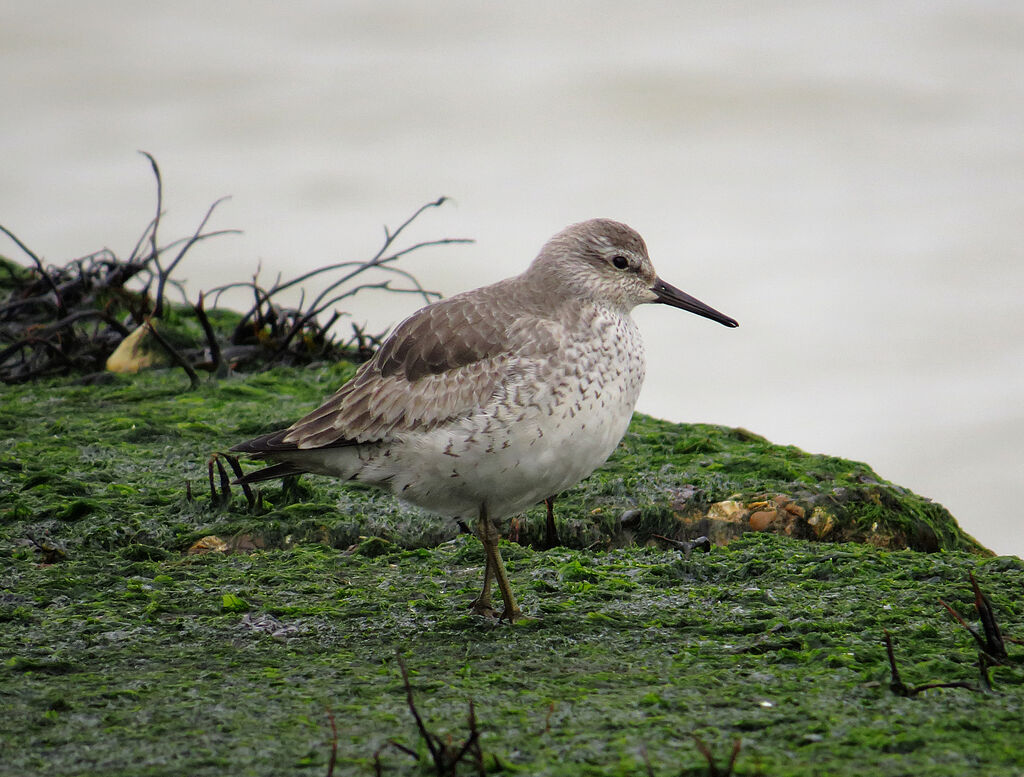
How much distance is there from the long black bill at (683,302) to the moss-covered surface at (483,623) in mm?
751

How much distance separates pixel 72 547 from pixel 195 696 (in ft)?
5.38

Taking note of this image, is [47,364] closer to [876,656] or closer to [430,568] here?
[430,568]

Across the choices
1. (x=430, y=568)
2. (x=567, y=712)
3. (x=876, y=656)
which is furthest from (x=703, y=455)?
(x=567, y=712)

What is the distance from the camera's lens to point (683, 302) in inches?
207

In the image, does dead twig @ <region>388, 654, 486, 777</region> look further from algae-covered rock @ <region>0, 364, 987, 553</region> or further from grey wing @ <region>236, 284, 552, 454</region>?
algae-covered rock @ <region>0, 364, 987, 553</region>

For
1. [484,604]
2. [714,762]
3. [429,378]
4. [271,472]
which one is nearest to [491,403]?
[429,378]

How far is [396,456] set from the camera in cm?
443

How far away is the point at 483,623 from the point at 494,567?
9.6 inches

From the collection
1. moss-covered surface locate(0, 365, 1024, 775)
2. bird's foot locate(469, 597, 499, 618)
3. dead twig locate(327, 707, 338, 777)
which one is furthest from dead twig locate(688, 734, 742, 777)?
bird's foot locate(469, 597, 499, 618)

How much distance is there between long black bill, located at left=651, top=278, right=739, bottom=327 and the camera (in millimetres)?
5195

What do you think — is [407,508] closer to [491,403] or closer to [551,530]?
[551,530]

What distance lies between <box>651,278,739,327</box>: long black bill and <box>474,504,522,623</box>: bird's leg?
144 centimetres

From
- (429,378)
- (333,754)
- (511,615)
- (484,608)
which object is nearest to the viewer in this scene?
(333,754)

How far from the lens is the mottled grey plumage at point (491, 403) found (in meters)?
4.25
